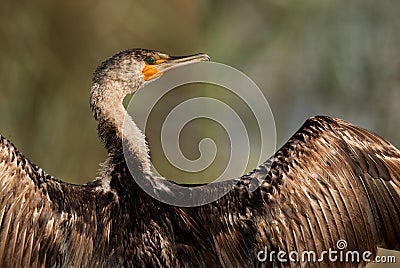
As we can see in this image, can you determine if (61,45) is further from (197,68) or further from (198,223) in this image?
(198,223)

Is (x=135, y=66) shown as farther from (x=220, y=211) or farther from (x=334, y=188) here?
(x=334, y=188)

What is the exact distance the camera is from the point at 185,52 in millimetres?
10828

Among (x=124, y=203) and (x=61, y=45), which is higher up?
(x=61, y=45)

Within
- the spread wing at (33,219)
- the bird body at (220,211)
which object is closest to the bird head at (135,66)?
the bird body at (220,211)

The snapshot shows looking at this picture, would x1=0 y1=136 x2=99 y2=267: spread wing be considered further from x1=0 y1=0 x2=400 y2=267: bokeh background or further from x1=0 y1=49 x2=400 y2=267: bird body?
x1=0 y1=0 x2=400 y2=267: bokeh background

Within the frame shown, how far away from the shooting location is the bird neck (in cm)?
695

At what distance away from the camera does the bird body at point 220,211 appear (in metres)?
6.49

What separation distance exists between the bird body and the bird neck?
0.01 meters

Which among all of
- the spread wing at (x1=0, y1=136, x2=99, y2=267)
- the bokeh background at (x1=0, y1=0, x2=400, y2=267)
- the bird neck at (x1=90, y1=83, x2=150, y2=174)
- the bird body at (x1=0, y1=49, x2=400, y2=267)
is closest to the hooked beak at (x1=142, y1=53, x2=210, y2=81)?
the bird neck at (x1=90, y1=83, x2=150, y2=174)

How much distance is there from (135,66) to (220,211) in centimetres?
138

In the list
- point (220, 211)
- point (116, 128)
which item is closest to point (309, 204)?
point (220, 211)

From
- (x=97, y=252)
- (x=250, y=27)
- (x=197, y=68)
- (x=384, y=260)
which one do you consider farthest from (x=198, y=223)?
(x=250, y=27)

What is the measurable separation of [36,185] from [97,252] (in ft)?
1.82

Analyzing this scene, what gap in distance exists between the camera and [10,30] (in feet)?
35.4
